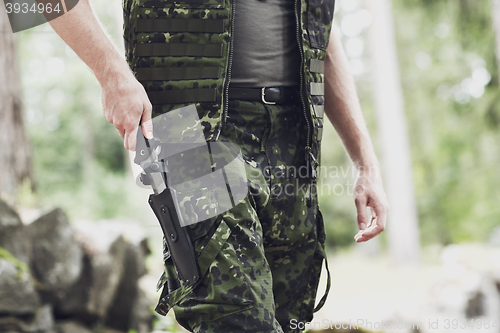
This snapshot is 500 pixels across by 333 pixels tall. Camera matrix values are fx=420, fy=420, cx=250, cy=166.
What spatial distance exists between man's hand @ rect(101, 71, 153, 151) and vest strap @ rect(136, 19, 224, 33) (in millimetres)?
207

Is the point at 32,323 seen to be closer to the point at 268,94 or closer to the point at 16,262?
the point at 16,262

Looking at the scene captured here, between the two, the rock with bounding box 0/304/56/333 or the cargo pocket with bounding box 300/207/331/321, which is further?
the rock with bounding box 0/304/56/333

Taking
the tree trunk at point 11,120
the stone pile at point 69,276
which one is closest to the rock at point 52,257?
the stone pile at point 69,276

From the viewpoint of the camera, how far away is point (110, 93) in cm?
105

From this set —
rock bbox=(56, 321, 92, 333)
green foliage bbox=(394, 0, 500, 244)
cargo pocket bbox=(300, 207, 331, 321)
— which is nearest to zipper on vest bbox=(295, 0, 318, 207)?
cargo pocket bbox=(300, 207, 331, 321)

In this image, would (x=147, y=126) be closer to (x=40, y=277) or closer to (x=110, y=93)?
(x=110, y=93)

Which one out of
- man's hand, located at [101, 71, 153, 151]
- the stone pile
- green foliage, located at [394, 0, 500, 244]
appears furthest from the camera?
green foliage, located at [394, 0, 500, 244]

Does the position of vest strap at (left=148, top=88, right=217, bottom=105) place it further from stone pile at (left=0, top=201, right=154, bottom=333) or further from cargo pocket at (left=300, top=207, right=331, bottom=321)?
stone pile at (left=0, top=201, right=154, bottom=333)

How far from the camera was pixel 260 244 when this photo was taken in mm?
1148

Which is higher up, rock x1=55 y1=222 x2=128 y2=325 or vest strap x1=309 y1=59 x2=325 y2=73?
vest strap x1=309 y1=59 x2=325 y2=73

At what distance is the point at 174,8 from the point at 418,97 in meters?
16.1

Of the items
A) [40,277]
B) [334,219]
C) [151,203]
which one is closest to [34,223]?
[40,277]

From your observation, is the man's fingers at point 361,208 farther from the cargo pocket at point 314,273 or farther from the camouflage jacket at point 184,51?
the camouflage jacket at point 184,51

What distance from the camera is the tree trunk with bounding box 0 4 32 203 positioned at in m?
4.06
